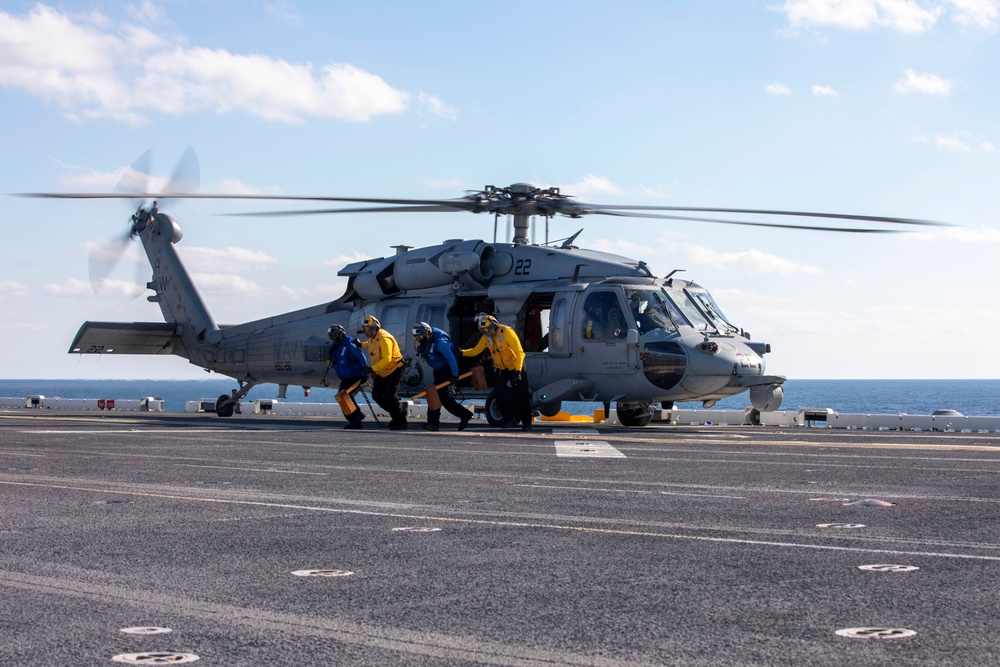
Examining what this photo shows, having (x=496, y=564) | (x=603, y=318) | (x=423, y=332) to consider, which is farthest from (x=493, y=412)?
(x=496, y=564)

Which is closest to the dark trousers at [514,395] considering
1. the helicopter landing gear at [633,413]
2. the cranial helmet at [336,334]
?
the cranial helmet at [336,334]

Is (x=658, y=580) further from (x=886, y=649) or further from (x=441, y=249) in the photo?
(x=441, y=249)

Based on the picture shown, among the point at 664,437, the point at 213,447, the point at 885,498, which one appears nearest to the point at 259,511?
the point at 885,498

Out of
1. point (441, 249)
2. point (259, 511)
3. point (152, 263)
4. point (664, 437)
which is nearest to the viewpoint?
point (259, 511)

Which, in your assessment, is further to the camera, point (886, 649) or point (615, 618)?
point (615, 618)

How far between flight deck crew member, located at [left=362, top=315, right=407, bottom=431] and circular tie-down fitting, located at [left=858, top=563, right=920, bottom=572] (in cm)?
1392

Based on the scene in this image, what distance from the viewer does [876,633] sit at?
402cm

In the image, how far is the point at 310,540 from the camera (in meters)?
6.18

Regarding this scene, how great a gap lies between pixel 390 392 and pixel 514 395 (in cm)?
207

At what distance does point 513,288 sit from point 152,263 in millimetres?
11564

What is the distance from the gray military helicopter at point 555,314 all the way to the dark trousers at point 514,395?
98 centimetres

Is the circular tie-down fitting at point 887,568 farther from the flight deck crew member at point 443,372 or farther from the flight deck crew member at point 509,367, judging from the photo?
the flight deck crew member at point 443,372

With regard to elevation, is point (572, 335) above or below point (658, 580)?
above

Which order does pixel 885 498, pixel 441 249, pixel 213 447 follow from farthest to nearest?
pixel 441 249 → pixel 213 447 → pixel 885 498
